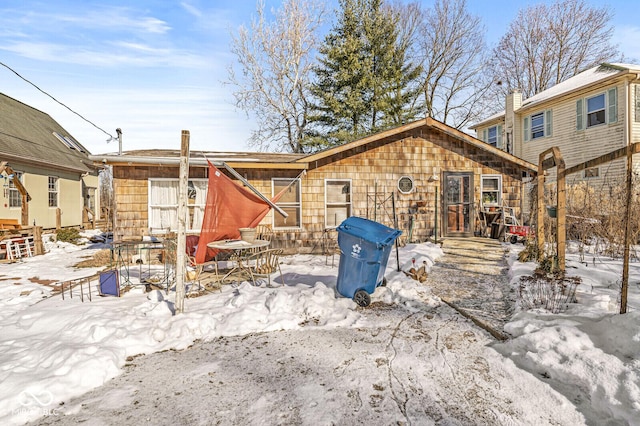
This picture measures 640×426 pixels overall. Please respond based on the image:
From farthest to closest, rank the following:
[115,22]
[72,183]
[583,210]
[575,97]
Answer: [72,183] → [575,97] → [583,210] → [115,22]

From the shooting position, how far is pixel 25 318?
455cm

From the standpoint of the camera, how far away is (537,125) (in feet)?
57.6

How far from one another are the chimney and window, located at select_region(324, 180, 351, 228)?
42.5ft

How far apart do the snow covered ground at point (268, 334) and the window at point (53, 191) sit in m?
11.8

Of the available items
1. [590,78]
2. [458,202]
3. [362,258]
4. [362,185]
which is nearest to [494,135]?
[590,78]

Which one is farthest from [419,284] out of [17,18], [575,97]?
[575,97]

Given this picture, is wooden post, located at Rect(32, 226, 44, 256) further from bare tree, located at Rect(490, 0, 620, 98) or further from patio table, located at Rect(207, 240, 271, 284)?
bare tree, located at Rect(490, 0, 620, 98)

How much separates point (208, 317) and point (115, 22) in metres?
8.95

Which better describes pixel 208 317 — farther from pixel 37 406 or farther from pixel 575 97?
pixel 575 97

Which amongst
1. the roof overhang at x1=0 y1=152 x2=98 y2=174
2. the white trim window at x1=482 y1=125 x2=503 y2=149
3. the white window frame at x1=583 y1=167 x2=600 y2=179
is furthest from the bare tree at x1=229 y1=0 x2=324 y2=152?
the white window frame at x1=583 y1=167 x2=600 y2=179

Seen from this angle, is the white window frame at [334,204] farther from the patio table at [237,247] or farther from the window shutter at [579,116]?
the window shutter at [579,116]

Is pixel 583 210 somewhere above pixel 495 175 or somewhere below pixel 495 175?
below

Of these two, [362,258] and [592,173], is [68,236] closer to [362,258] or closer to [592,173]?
[362,258]

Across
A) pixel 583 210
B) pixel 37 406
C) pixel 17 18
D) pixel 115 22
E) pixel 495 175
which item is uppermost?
pixel 115 22
